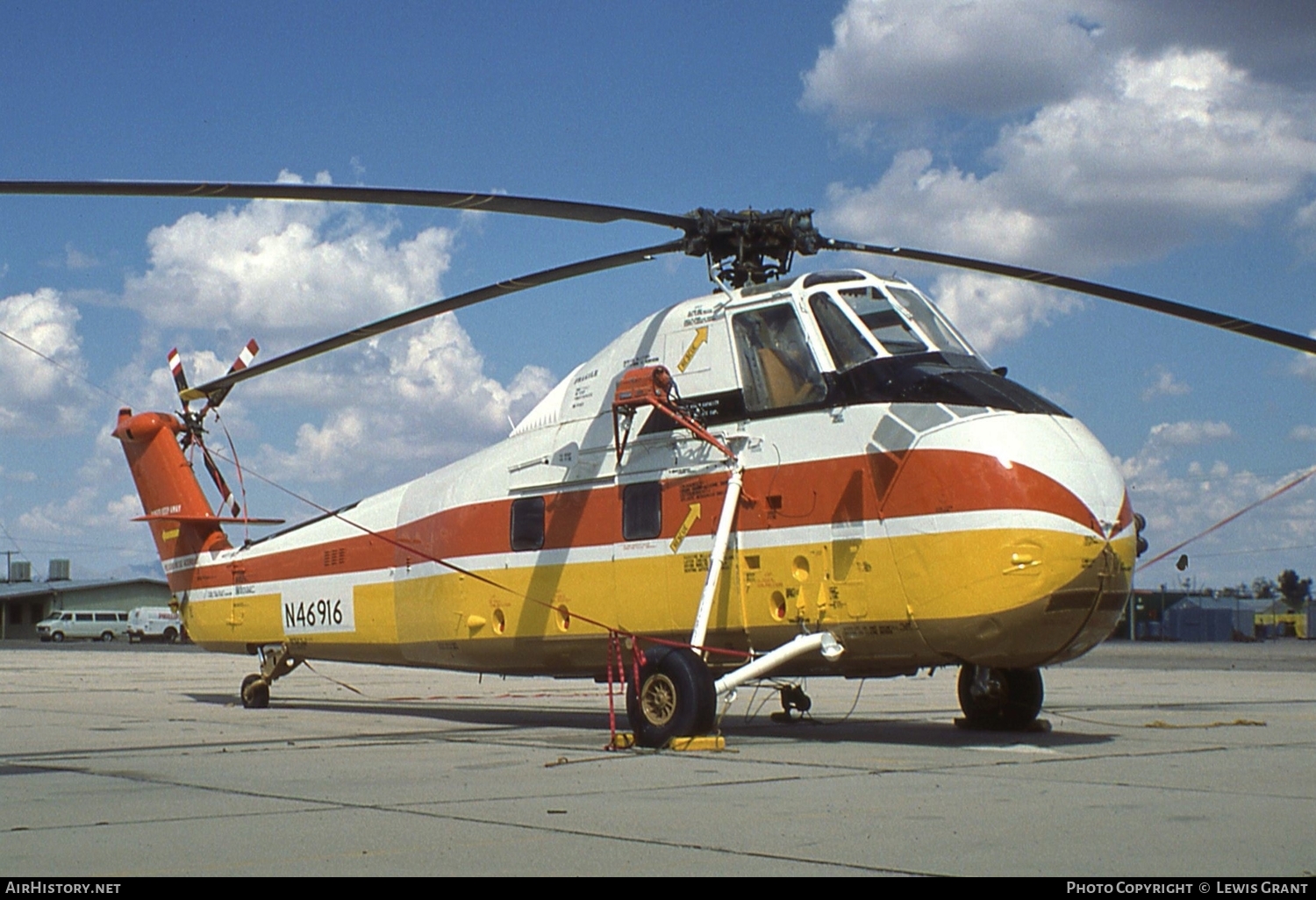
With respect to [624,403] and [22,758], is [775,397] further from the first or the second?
[22,758]

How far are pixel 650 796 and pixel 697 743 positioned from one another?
10.4 ft

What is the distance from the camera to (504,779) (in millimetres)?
9945

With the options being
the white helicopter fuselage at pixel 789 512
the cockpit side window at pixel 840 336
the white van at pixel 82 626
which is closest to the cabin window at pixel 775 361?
the white helicopter fuselage at pixel 789 512

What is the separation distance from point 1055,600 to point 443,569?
25.4 feet

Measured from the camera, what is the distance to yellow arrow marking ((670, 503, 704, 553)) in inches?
541

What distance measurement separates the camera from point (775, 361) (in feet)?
44.3

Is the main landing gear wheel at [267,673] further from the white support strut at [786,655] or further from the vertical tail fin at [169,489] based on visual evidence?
the white support strut at [786,655]

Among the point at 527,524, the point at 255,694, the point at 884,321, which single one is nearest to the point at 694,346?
the point at 884,321

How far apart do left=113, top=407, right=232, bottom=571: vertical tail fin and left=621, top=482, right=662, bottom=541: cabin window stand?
8.78 metres

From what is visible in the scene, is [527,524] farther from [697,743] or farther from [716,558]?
[697,743]

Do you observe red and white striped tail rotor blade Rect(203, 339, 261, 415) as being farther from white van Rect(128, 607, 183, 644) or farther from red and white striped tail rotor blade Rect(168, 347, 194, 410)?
white van Rect(128, 607, 183, 644)

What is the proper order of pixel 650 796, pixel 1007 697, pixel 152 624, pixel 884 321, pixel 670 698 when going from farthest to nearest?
pixel 152 624, pixel 1007 697, pixel 884 321, pixel 670 698, pixel 650 796

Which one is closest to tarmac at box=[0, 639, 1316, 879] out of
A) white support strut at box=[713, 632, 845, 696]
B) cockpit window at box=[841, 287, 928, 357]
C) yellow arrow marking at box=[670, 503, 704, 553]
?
white support strut at box=[713, 632, 845, 696]

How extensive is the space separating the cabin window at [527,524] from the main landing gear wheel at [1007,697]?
4991 millimetres
